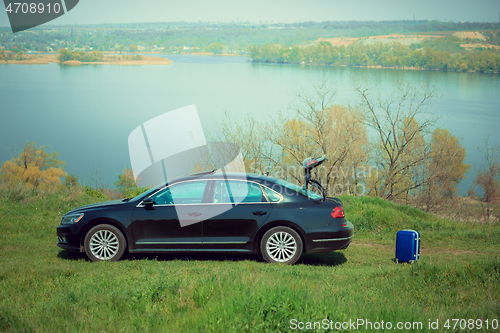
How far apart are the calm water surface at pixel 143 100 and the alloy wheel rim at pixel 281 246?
4681cm

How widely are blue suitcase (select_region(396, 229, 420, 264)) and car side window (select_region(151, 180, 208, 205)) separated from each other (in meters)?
3.92

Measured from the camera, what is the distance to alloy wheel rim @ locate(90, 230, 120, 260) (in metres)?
6.88

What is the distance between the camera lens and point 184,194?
6.91m

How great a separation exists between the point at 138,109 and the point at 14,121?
26547mm

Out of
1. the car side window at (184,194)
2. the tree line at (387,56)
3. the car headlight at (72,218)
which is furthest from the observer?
the tree line at (387,56)

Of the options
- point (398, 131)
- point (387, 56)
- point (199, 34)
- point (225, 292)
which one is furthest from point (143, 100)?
point (225, 292)

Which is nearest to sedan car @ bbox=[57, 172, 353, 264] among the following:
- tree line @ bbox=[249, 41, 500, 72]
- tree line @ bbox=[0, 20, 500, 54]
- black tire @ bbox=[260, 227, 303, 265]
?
black tire @ bbox=[260, 227, 303, 265]

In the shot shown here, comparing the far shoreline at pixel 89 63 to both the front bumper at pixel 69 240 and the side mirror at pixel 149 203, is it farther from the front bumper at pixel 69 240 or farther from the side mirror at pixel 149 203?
the side mirror at pixel 149 203

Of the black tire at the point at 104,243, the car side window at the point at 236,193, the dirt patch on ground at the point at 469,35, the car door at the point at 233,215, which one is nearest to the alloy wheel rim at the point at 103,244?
the black tire at the point at 104,243

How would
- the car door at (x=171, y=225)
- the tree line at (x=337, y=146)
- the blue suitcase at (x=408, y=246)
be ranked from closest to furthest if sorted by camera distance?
the car door at (x=171, y=225)
the blue suitcase at (x=408, y=246)
the tree line at (x=337, y=146)

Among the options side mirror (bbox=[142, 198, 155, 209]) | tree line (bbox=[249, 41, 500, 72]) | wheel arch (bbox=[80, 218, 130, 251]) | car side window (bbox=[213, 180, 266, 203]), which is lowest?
wheel arch (bbox=[80, 218, 130, 251])

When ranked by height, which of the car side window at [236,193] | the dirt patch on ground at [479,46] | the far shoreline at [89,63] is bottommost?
the car side window at [236,193]

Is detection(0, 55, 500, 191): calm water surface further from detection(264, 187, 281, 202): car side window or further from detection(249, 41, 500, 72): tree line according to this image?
detection(264, 187, 281, 202): car side window

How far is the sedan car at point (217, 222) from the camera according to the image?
6668mm
